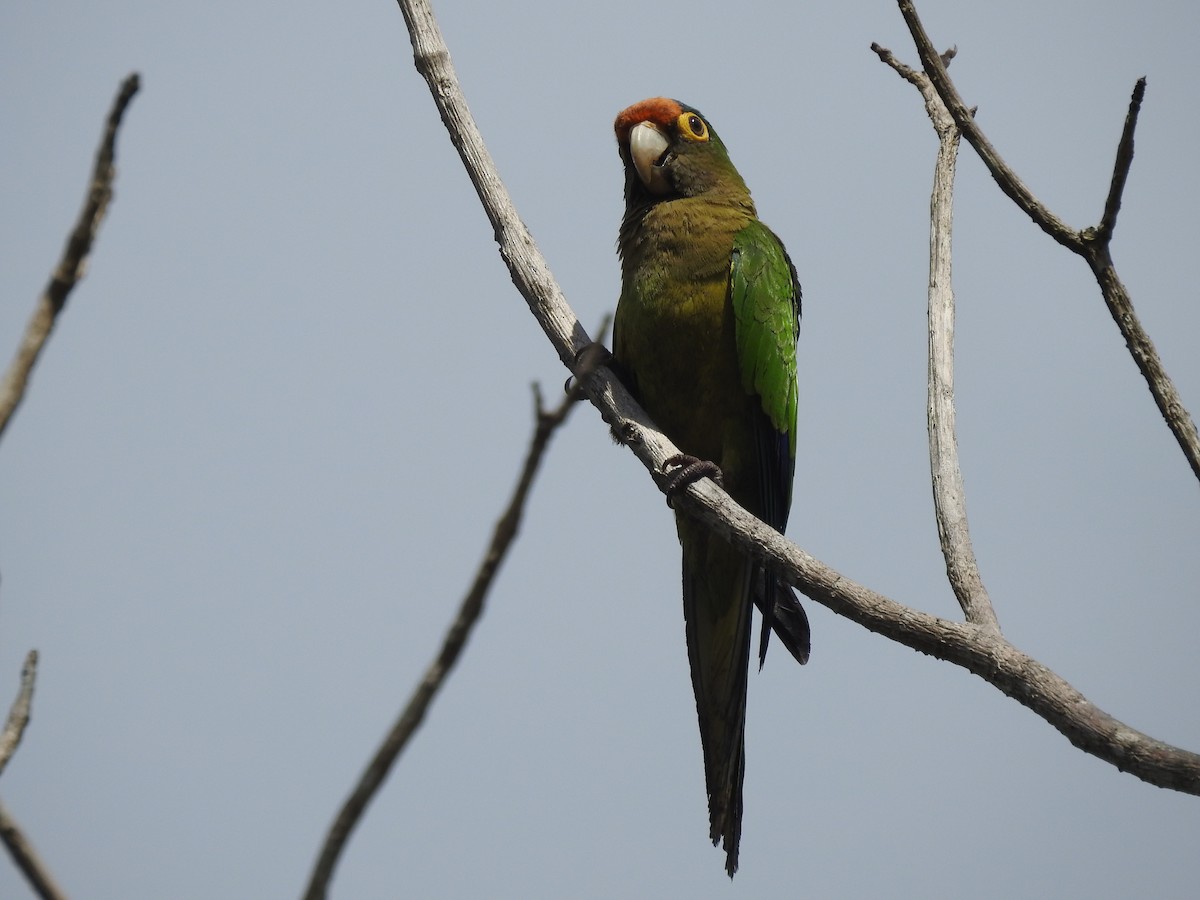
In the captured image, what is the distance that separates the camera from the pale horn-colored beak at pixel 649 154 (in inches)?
237

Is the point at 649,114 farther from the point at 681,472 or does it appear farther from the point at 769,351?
the point at 681,472

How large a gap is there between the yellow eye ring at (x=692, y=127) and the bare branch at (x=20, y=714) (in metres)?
4.59

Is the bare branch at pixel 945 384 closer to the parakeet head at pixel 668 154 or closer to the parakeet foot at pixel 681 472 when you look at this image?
the parakeet foot at pixel 681 472

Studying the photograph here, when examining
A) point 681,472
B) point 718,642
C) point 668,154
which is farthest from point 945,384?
point 668,154

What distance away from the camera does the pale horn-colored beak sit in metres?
6.02

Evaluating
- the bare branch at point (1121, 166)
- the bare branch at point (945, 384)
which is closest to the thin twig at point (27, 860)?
the bare branch at point (945, 384)

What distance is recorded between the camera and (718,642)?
5891 millimetres

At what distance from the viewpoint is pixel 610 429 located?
213 inches

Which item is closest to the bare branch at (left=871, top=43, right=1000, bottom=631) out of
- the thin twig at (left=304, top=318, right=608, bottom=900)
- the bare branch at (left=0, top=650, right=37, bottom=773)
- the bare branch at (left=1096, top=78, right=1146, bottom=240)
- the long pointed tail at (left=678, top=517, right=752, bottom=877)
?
the bare branch at (left=1096, top=78, right=1146, bottom=240)

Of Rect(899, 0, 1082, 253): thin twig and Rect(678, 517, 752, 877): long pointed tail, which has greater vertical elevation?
Rect(899, 0, 1082, 253): thin twig

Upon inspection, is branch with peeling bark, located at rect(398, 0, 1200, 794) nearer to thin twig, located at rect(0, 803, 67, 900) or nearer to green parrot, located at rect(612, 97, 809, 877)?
green parrot, located at rect(612, 97, 809, 877)

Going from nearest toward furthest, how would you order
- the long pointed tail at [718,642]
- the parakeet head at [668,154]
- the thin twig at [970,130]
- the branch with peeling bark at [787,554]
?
the branch with peeling bark at [787,554] → the thin twig at [970,130] → the long pointed tail at [718,642] → the parakeet head at [668,154]

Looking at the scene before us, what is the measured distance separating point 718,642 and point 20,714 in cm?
400

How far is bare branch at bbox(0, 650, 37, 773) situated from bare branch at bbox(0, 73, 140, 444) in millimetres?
881
